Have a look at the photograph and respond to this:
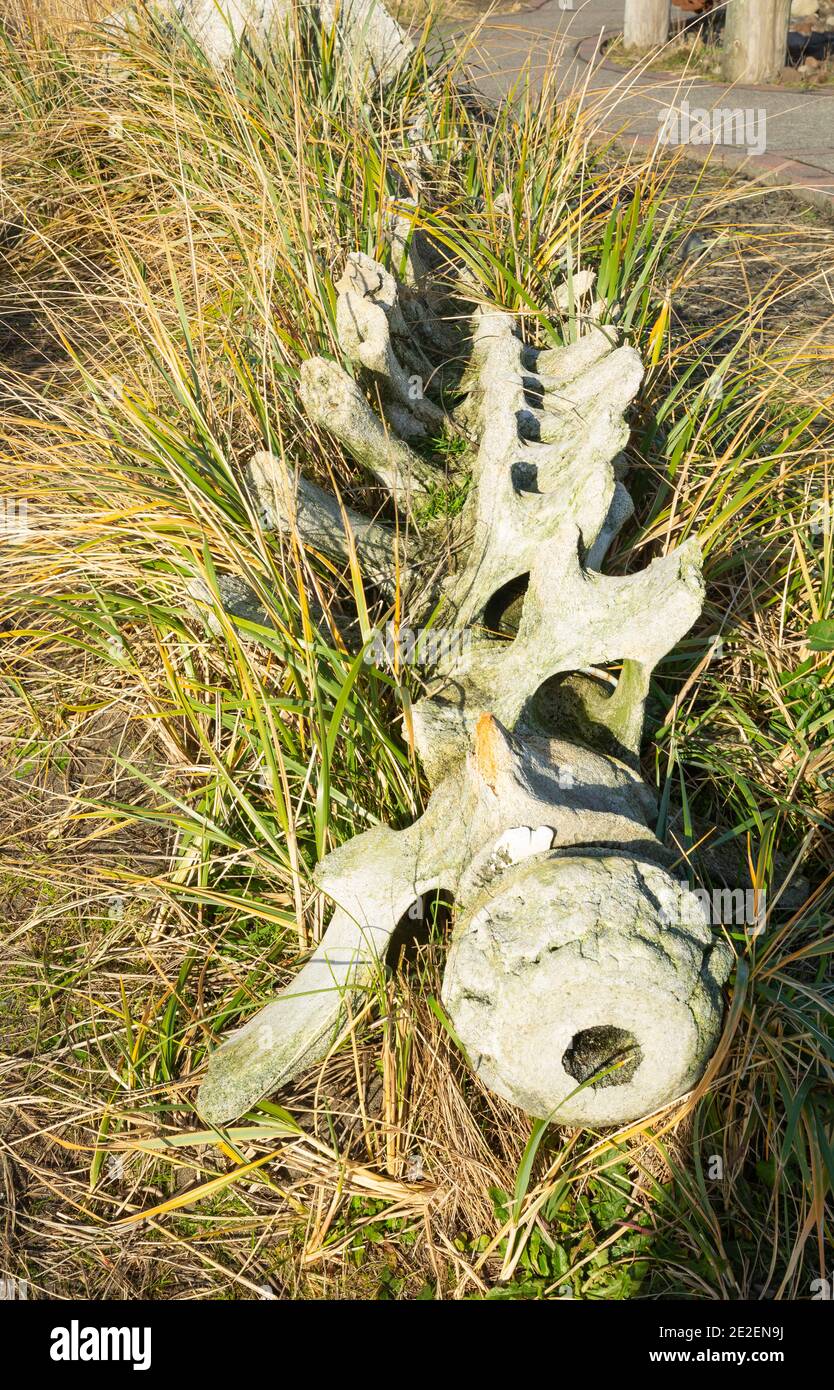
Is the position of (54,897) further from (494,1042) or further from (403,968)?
(494,1042)

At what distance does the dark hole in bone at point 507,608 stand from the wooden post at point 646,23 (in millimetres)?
6745

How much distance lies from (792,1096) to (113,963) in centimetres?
146

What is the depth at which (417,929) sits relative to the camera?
2207 millimetres

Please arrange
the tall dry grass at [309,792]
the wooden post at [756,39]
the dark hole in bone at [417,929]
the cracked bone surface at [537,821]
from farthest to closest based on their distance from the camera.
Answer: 1. the wooden post at [756,39]
2. the dark hole in bone at [417,929]
3. the tall dry grass at [309,792]
4. the cracked bone surface at [537,821]

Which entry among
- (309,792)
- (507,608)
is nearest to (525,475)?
(507,608)

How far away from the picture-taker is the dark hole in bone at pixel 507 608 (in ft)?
8.25

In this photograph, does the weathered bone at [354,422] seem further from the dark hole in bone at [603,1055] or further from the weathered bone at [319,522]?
the dark hole in bone at [603,1055]

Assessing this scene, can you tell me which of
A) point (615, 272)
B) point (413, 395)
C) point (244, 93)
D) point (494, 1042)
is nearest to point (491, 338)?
point (413, 395)

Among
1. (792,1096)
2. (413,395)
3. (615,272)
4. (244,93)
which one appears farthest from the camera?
(244,93)

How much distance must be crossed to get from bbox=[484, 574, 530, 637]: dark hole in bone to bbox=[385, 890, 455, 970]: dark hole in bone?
2.13 ft

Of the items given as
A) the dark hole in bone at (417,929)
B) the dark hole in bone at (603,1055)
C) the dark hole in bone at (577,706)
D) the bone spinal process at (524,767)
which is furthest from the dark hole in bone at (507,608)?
the dark hole in bone at (603,1055)

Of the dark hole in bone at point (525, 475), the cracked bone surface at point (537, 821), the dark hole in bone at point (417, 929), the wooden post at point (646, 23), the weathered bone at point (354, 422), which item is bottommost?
the dark hole in bone at point (417, 929)

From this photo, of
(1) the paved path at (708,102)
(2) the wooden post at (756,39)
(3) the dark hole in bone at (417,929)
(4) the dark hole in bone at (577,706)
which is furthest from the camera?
(2) the wooden post at (756,39)
